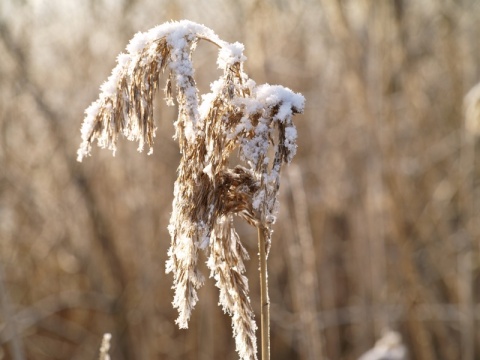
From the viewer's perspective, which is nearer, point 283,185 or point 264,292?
point 264,292

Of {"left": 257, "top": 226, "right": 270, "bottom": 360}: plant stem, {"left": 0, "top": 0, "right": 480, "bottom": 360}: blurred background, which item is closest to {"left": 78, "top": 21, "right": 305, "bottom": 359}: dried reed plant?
{"left": 257, "top": 226, "right": 270, "bottom": 360}: plant stem

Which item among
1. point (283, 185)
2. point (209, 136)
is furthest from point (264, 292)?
point (283, 185)

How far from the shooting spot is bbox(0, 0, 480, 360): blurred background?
7.08ft

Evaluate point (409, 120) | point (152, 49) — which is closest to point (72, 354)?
point (409, 120)

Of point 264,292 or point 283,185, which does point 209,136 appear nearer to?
point 264,292

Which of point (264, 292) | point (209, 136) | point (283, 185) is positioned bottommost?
point (264, 292)

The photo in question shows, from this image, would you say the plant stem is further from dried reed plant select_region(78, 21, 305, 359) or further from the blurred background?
the blurred background

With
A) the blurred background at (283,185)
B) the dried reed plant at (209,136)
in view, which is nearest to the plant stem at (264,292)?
the dried reed plant at (209,136)

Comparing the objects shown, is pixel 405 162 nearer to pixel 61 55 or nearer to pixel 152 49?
pixel 61 55

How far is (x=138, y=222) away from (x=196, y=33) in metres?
1.95

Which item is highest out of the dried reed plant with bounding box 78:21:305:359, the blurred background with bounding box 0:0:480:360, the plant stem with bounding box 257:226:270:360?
the blurred background with bounding box 0:0:480:360

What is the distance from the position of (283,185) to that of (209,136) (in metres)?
1.46

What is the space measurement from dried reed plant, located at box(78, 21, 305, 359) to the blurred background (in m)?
1.41

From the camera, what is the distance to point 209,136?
2.00ft
